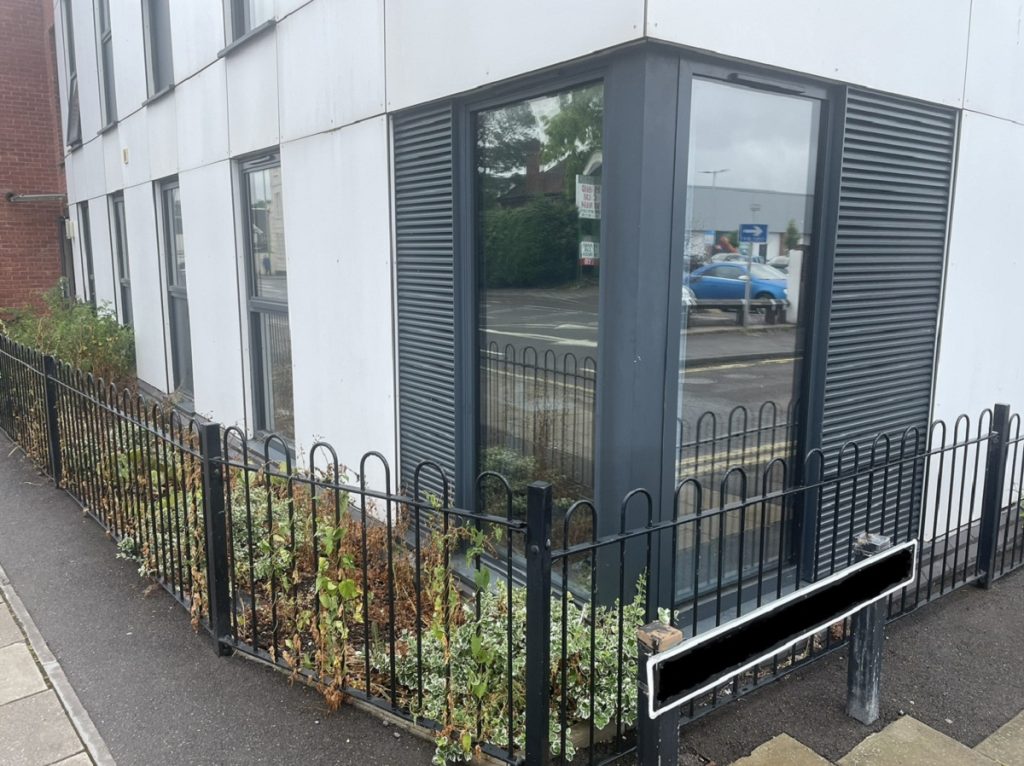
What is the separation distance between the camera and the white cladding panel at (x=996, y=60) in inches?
164

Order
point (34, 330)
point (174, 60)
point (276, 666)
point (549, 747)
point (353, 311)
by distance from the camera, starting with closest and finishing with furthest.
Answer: point (549, 747), point (276, 666), point (353, 311), point (174, 60), point (34, 330)

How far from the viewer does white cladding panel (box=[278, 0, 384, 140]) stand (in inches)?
179

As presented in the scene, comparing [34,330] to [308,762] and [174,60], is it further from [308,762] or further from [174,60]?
[308,762]

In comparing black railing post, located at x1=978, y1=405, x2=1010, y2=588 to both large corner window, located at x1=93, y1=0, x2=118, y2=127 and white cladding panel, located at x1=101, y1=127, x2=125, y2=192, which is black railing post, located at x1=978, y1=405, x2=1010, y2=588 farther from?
large corner window, located at x1=93, y1=0, x2=118, y2=127

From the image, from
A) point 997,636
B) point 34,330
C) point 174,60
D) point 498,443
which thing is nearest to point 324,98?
point 498,443

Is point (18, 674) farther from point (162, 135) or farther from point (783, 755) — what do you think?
point (162, 135)

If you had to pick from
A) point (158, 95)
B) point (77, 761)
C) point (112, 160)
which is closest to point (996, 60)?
point (77, 761)

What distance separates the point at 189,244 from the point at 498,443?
463cm

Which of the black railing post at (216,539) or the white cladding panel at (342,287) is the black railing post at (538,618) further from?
the white cladding panel at (342,287)

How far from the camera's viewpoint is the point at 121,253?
35.8ft

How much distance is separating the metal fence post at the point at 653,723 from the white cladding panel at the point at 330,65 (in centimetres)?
343

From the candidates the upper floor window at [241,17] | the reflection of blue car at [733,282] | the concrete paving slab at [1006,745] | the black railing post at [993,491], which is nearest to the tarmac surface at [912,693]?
the concrete paving slab at [1006,745]

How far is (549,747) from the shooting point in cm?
265

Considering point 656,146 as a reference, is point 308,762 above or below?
below
